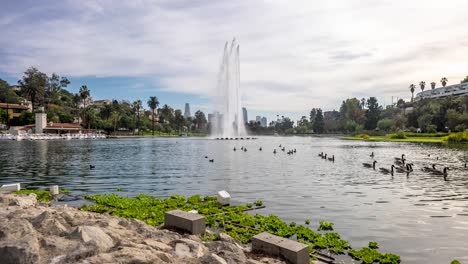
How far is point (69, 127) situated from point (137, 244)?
186 metres

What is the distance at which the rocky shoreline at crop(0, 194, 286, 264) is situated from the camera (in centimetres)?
851

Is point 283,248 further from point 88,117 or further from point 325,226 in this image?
point 88,117

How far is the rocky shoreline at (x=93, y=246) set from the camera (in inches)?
335

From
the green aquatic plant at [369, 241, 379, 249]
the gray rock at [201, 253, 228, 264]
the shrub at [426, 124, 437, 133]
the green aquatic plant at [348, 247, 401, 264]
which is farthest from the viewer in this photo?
the shrub at [426, 124, 437, 133]

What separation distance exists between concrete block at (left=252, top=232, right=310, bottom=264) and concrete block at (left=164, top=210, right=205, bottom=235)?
2836 millimetres

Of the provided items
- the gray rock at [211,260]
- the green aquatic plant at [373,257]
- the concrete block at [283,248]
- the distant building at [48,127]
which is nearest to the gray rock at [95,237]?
the gray rock at [211,260]

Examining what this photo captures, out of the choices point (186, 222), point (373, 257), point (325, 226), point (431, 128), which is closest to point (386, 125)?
point (431, 128)

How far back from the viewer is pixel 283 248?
1065cm

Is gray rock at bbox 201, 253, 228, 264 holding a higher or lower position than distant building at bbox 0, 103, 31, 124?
lower

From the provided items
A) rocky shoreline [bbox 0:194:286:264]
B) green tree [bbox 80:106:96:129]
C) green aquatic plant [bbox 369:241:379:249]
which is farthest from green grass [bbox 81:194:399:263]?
green tree [bbox 80:106:96:129]

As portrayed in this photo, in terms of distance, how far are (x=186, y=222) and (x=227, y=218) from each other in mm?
4559

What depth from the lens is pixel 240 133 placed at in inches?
6142

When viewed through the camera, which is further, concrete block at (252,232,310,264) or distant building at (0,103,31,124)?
distant building at (0,103,31,124)

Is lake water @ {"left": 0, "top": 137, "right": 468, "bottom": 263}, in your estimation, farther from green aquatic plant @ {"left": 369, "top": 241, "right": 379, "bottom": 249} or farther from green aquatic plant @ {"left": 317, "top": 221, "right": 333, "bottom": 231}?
green aquatic plant @ {"left": 317, "top": 221, "right": 333, "bottom": 231}
